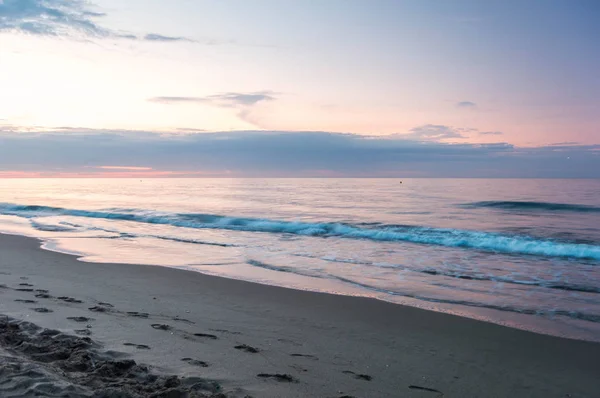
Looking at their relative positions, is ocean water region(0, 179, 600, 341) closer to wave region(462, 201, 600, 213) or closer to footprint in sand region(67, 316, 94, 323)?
wave region(462, 201, 600, 213)

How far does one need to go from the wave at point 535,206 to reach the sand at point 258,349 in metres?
29.7

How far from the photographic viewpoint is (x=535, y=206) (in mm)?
35938

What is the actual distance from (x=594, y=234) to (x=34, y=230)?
83.2ft

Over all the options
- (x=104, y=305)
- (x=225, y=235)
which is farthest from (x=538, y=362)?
(x=225, y=235)

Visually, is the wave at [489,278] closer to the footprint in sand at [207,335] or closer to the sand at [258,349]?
the sand at [258,349]

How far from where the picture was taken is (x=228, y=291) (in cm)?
946

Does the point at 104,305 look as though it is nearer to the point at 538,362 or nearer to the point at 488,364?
the point at 488,364

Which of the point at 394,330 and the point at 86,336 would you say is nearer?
the point at 86,336

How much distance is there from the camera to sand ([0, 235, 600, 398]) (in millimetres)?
4352

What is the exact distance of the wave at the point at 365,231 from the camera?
55.9 ft

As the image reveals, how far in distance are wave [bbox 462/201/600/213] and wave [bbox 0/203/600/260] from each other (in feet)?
53.5

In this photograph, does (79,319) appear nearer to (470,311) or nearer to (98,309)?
(98,309)

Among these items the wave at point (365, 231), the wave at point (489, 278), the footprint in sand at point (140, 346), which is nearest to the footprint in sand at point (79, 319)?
the footprint in sand at point (140, 346)

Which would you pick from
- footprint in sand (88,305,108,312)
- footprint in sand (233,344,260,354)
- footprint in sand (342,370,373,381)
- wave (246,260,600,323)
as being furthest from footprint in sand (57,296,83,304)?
wave (246,260,600,323)
